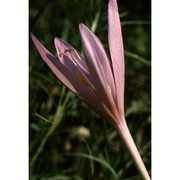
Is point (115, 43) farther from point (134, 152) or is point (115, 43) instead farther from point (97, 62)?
point (134, 152)

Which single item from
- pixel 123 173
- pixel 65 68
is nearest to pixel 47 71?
pixel 123 173

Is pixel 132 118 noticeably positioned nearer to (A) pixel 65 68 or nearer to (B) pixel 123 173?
(B) pixel 123 173

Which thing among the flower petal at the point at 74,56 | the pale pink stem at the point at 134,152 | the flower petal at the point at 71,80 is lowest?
the pale pink stem at the point at 134,152
